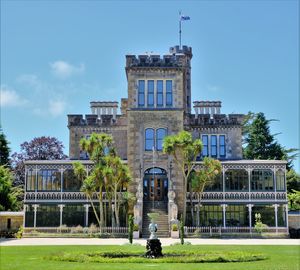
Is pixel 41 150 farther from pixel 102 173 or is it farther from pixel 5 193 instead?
pixel 102 173

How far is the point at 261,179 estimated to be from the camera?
42.2 meters

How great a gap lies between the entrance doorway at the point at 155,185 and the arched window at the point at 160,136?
1.81 metres

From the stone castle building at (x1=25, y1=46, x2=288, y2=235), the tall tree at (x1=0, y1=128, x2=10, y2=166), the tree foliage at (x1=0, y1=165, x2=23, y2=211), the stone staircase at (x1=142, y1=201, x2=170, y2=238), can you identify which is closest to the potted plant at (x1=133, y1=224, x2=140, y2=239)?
the stone staircase at (x1=142, y1=201, x2=170, y2=238)

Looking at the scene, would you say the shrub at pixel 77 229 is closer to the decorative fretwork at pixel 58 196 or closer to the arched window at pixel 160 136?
the decorative fretwork at pixel 58 196

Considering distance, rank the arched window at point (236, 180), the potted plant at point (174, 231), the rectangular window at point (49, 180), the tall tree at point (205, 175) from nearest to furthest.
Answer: the potted plant at point (174, 231), the tall tree at point (205, 175), the rectangular window at point (49, 180), the arched window at point (236, 180)

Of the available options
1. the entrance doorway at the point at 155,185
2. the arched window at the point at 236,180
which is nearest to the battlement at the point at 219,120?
the arched window at the point at 236,180

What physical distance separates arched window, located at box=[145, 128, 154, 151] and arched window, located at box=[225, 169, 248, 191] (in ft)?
21.2

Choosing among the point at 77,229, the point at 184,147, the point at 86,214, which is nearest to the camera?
the point at 184,147

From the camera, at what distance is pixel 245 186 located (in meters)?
42.2

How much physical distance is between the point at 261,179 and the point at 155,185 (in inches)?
335

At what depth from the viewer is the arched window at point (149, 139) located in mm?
42656

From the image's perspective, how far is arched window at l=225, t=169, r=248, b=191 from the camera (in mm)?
42281

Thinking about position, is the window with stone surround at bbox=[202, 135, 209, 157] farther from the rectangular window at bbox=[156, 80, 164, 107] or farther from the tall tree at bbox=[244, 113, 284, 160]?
the tall tree at bbox=[244, 113, 284, 160]

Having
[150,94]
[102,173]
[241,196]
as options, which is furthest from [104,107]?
[241,196]
